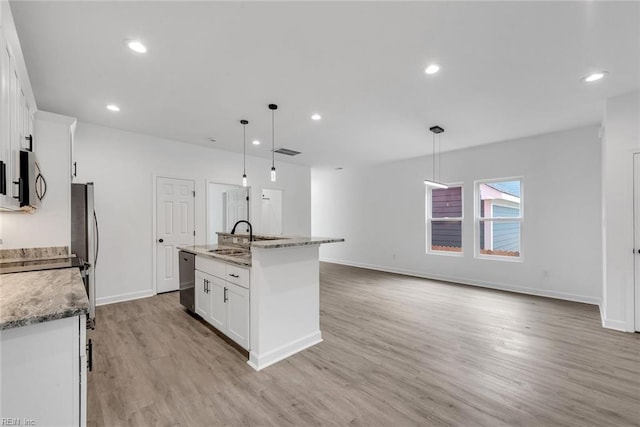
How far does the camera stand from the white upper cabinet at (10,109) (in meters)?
1.75

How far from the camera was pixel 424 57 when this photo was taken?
2.49m

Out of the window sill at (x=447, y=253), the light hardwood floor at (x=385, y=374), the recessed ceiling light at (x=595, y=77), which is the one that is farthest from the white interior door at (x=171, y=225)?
the recessed ceiling light at (x=595, y=77)

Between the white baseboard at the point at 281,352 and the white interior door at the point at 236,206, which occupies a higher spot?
the white interior door at the point at 236,206

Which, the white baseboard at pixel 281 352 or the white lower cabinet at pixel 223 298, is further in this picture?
the white lower cabinet at pixel 223 298

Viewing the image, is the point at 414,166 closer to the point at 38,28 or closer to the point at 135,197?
the point at 135,197

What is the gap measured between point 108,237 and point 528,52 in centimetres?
585

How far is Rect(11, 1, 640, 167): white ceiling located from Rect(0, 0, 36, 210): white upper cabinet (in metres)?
0.20

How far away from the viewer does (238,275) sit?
277cm

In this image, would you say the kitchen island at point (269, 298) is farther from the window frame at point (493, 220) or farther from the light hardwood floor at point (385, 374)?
the window frame at point (493, 220)

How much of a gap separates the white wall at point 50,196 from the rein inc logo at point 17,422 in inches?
99.3

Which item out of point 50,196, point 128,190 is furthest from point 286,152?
point 50,196

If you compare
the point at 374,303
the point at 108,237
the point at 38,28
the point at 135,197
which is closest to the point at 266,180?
the point at 135,197

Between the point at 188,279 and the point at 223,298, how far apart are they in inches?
42.6

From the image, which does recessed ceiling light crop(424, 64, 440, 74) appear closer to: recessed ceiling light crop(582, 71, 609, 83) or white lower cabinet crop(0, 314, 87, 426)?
recessed ceiling light crop(582, 71, 609, 83)
